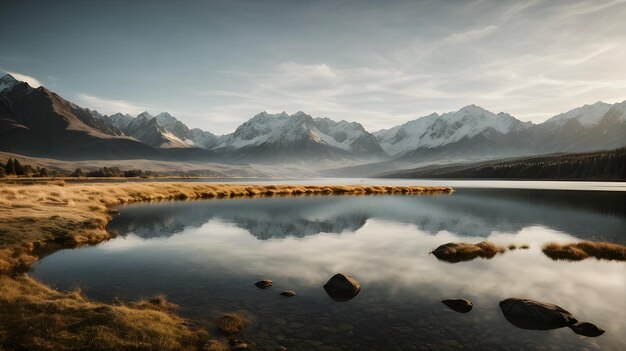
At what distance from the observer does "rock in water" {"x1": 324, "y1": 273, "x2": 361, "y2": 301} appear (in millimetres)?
23083

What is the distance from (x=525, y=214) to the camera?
71312mm

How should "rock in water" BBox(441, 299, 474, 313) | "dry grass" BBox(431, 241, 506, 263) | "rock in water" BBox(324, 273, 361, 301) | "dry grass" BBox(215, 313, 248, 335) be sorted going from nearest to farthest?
"dry grass" BBox(215, 313, 248, 335) → "rock in water" BBox(441, 299, 474, 313) → "rock in water" BBox(324, 273, 361, 301) → "dry grass" BBox(431, 241, 506, 263)

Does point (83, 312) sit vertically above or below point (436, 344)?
above

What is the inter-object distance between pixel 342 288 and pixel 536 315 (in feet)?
35.6

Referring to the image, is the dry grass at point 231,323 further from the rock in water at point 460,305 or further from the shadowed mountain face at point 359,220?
the shadowed mountain face at point 359,220

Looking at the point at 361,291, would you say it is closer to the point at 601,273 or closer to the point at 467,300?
the point at 467,300

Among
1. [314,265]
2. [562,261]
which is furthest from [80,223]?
[562,261]

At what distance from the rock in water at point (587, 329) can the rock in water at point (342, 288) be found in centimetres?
1164

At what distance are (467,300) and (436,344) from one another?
6.60 metres

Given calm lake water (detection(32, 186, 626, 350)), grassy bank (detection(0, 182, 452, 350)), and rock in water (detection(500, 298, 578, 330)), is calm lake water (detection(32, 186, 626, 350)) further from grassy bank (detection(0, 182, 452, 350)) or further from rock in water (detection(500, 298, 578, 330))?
grassy bank (detection(0, 182, 452, 350))

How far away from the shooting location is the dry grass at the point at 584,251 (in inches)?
1378

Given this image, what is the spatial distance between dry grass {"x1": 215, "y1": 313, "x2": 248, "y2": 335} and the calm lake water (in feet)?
1.93

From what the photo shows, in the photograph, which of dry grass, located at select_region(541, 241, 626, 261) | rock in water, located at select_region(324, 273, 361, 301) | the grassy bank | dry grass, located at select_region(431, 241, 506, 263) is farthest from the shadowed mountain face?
rock in water, located at select_region(324, 273, 361, 301)

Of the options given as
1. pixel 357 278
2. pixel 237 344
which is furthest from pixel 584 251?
pixel 237 344
